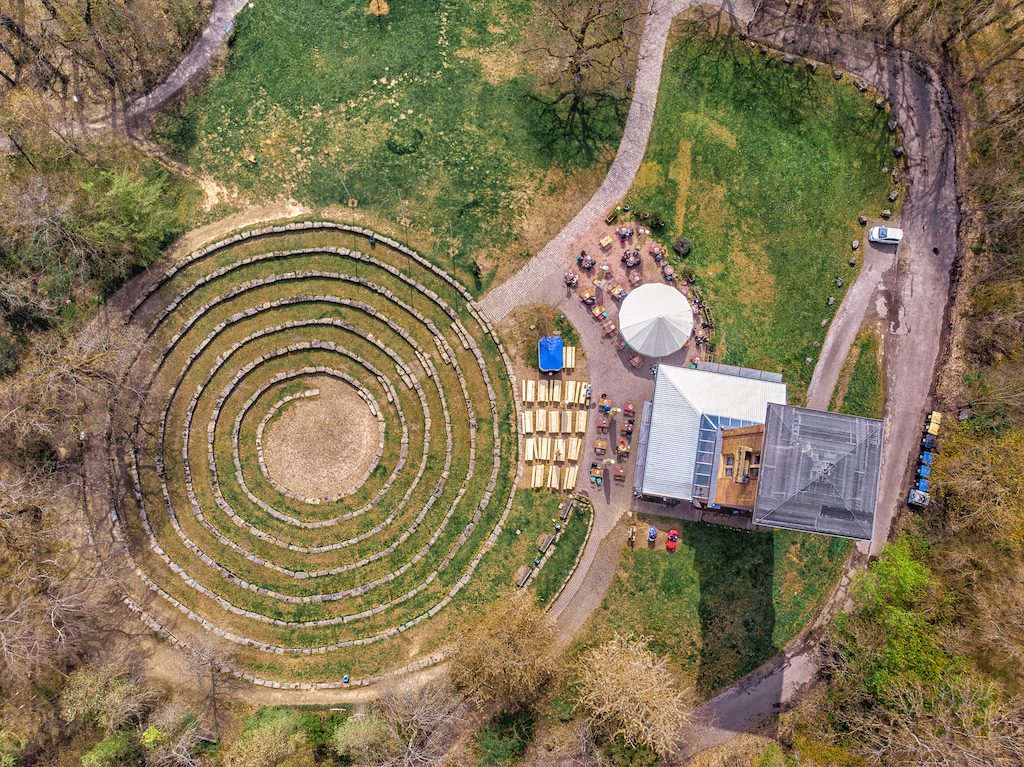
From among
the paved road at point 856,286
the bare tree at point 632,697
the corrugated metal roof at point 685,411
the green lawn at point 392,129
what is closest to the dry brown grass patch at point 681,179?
the paved road at point 856,286

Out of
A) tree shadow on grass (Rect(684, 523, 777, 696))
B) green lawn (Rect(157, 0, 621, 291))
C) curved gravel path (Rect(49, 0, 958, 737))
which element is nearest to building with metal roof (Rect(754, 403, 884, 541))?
tree shadow on grass (Rect(684, 523, 777, 696))

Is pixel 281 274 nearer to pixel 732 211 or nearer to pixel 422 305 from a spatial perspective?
pixel 422 305

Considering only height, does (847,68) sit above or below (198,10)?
above

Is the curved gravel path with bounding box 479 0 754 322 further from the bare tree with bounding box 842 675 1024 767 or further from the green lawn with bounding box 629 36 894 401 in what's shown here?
the bare tree with bounding box 842 675 1024 767

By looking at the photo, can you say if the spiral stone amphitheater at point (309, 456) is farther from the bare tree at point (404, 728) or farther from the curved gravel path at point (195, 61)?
the curved gravel path at point (195, 61)

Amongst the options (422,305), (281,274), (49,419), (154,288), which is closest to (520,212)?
(422,305)

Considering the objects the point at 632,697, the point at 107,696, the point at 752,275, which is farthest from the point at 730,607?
the point at 107,696
